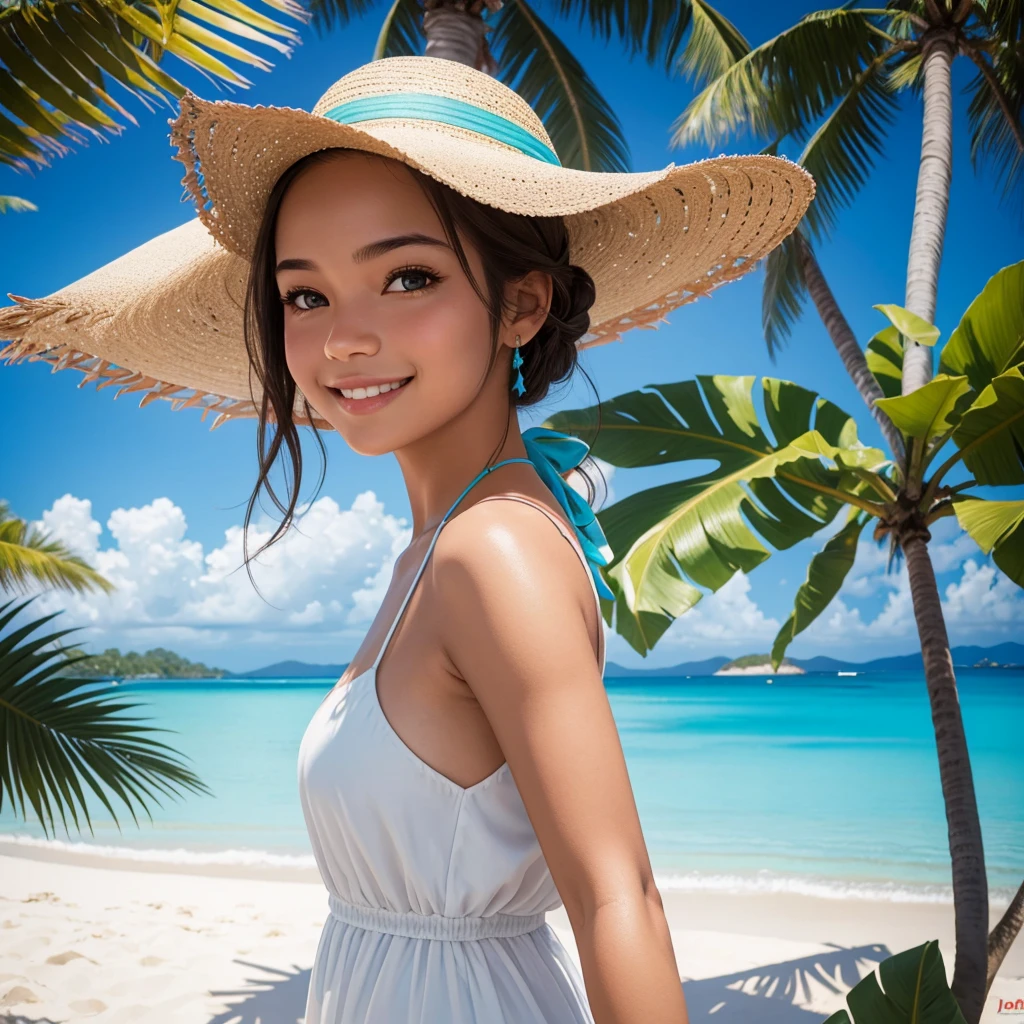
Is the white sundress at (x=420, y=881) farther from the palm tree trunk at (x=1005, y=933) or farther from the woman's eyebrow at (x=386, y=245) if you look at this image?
the palm tree trunk at (x=1005, y=933)

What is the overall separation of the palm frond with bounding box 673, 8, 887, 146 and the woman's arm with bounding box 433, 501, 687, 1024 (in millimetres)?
8531

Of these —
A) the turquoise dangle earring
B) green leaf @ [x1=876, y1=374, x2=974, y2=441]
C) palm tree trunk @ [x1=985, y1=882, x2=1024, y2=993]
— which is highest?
green leaf @ [x1=876, y1=374, x2=974, y2=441]

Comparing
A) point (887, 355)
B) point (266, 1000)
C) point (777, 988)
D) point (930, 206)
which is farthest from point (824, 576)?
point (266, 1000)

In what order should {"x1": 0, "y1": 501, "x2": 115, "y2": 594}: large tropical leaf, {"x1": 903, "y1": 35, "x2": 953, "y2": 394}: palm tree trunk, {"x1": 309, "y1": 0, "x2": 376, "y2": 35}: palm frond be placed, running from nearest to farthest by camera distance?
{"x1": 903, "y1": 35, "x2": 953, "y2": 394}: palm tree trunk, {"x1": 309, "y1": 0, "x2": 376, "y2": 35}: palm frond, {"x1": 0, "y1": 501, "x2": 115, "y2": 594}: large tropical leaf

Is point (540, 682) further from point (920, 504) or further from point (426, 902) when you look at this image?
point (920, 504)

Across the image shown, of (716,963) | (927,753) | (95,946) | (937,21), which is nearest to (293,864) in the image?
(95,946)

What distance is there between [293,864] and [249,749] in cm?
1689

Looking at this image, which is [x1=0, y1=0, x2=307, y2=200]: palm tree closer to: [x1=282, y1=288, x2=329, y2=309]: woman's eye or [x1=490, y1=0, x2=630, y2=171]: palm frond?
[x1=282, y1=288, x2=329, y2=309]: woman's eye

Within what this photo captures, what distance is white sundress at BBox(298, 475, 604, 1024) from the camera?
103 centimetres

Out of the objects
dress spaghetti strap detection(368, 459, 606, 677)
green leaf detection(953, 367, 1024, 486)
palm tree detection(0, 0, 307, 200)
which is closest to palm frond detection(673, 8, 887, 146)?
green leaf detection(953, 367, 1024, 486)

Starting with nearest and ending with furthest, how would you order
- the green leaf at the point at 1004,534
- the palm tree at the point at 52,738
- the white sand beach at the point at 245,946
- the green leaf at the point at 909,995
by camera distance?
1. the green leaf at the point at 909,995
2. the palm tree at the point at 52,738
3. the green leaf at the point at 1004,534
4. the white sand beach at the point at 245,946

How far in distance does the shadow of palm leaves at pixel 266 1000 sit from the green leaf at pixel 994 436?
520cm

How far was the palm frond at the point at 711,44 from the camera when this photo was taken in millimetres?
9602

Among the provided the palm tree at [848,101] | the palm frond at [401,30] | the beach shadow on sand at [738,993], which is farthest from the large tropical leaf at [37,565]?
the palm tree at [848,101]
